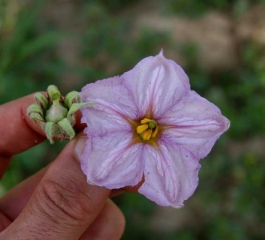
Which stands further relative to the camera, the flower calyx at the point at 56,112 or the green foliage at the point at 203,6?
the green foliage at the point at 203,6

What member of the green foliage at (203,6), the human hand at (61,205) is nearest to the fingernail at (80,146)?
the human hand at (61,205)

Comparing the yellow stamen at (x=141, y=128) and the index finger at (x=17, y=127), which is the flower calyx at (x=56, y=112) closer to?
the yellow stamen at (x=141, y=128)

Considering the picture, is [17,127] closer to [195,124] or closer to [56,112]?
[56,112]

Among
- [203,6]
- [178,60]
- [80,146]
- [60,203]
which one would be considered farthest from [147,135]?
[203,6]

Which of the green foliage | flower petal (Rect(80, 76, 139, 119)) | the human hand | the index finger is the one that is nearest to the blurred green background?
the green foliage

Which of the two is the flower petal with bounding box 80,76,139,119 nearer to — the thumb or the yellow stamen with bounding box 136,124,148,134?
the yellow stamen with bounding box 136,124,148,134

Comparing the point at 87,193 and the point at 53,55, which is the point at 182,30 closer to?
the point at 53,55
